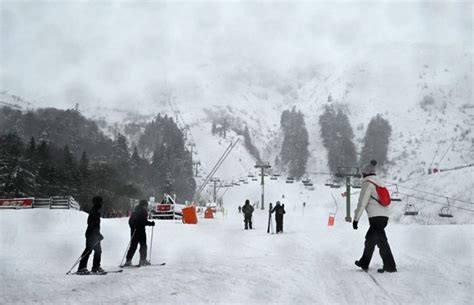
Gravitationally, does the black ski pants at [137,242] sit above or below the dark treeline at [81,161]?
below

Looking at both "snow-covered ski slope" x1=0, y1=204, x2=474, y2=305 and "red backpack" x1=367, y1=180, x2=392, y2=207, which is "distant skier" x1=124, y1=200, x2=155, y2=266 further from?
"red backpack" x1=367, y1=180, x2=392, y2=207

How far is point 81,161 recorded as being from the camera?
70.7m

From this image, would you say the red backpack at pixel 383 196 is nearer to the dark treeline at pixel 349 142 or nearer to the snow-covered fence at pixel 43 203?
the snow-covered fence at pixel 43 203

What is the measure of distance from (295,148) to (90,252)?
128m

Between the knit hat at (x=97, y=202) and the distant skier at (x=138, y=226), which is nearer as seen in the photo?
the knit hat at (x=97, y=202)

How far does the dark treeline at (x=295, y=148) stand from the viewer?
131 meters

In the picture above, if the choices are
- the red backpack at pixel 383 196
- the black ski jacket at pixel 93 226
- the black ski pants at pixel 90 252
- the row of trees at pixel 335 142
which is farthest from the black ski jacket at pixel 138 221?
the row of trees at pixel 335 142

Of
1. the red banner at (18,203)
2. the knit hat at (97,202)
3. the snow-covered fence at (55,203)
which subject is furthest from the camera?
the red banner at (18,203)

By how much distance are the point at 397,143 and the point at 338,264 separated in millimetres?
126495

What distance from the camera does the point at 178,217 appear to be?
38.1 meters

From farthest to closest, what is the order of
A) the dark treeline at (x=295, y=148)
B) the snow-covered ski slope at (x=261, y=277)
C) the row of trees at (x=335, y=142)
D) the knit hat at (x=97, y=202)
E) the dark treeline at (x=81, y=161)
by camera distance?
the dark treeline at (x=295, y=148) → the row of trees at (x=335, y=142) → the dark treeline at (x=81, y=161) → the knit hat at (x=97, y=202) → the snow-covered ski slope at (x=261, y=277)

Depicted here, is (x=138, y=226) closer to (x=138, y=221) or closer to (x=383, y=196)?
(x=138, y=221)

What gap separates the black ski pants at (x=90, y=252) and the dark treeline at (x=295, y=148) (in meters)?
119

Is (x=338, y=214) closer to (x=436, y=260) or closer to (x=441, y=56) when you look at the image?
(x=436, y=260)
